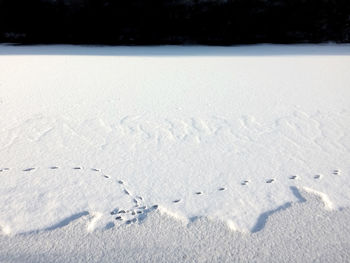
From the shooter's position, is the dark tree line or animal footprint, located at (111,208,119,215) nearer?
animal footprint, located at (111,208,119,215)

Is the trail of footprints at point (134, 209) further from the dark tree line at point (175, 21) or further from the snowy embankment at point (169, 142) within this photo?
the dark tree line at point (175, 21)

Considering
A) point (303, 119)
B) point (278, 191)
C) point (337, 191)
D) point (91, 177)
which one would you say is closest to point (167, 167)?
point (91, 177)

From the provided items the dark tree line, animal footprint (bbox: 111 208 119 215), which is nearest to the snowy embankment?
animal footprint (bbox: 111 208 119 215)

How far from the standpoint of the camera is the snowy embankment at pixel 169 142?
918 millimetres

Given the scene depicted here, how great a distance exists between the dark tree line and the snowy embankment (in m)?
1.06

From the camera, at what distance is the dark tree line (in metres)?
3.23

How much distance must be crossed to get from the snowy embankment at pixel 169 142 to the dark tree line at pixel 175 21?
106 cm

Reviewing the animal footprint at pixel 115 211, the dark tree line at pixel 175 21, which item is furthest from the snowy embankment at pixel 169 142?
the dark tree line at pixel 175 21

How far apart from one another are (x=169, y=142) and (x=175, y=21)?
2.35 meters

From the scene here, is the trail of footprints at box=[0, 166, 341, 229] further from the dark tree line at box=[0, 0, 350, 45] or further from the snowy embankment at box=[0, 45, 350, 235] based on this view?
the dark tree line at box=[0, 0, 350, 45]

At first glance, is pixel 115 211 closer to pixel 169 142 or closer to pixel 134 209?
pixel 134 209

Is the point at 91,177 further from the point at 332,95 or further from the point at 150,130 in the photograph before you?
the point at 332,95

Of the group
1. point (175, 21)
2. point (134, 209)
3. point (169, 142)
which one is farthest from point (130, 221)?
point (175, 21)

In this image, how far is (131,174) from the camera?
106 centimetres
